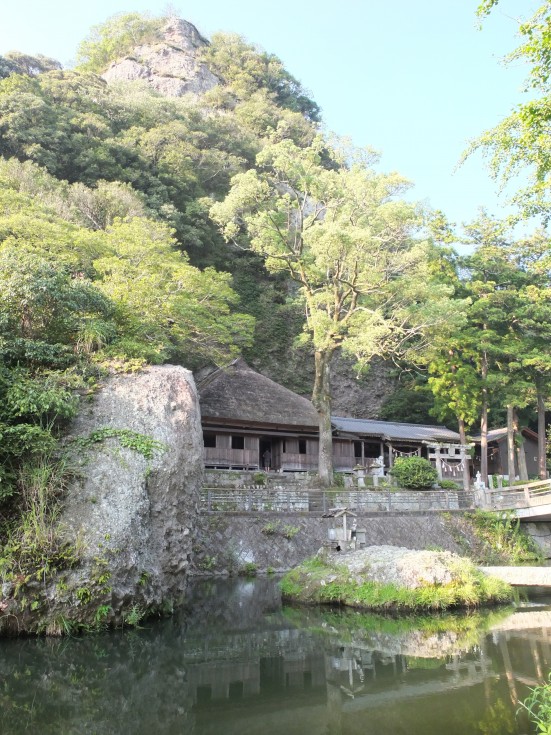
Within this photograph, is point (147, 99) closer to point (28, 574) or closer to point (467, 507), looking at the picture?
point (467, 507)

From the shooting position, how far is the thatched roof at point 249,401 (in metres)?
24.5

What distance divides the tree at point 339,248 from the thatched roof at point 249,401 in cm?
292

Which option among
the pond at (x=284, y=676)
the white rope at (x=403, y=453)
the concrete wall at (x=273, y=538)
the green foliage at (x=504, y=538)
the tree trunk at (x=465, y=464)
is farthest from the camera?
the white rope at (x=403, y=453)

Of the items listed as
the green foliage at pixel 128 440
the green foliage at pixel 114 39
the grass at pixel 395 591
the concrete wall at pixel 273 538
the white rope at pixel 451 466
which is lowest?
the grass at pixel 395 591

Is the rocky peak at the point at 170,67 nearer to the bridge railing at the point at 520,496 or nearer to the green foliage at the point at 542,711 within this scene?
the bridge railing at the point at 520,496

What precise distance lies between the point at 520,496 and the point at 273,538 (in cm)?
989

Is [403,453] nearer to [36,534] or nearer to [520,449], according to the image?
[520,449]

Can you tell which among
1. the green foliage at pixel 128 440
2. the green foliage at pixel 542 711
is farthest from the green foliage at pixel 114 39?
the green foliage at pixel 542 711

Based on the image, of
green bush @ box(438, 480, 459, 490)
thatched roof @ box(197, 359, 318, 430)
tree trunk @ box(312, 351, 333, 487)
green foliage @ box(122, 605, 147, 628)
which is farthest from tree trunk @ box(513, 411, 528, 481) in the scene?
green foliage @ box(122, 605, 147, 628)

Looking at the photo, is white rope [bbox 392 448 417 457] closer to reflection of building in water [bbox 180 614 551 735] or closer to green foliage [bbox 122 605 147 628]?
reflection of building in water [bbox 180 614 551 735]

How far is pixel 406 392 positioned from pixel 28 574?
1290 inches

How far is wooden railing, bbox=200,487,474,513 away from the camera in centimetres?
1730

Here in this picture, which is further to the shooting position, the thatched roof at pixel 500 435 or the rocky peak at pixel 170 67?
the rocky peak at pixel 170 67

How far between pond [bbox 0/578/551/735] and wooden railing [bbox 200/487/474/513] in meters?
6.51
